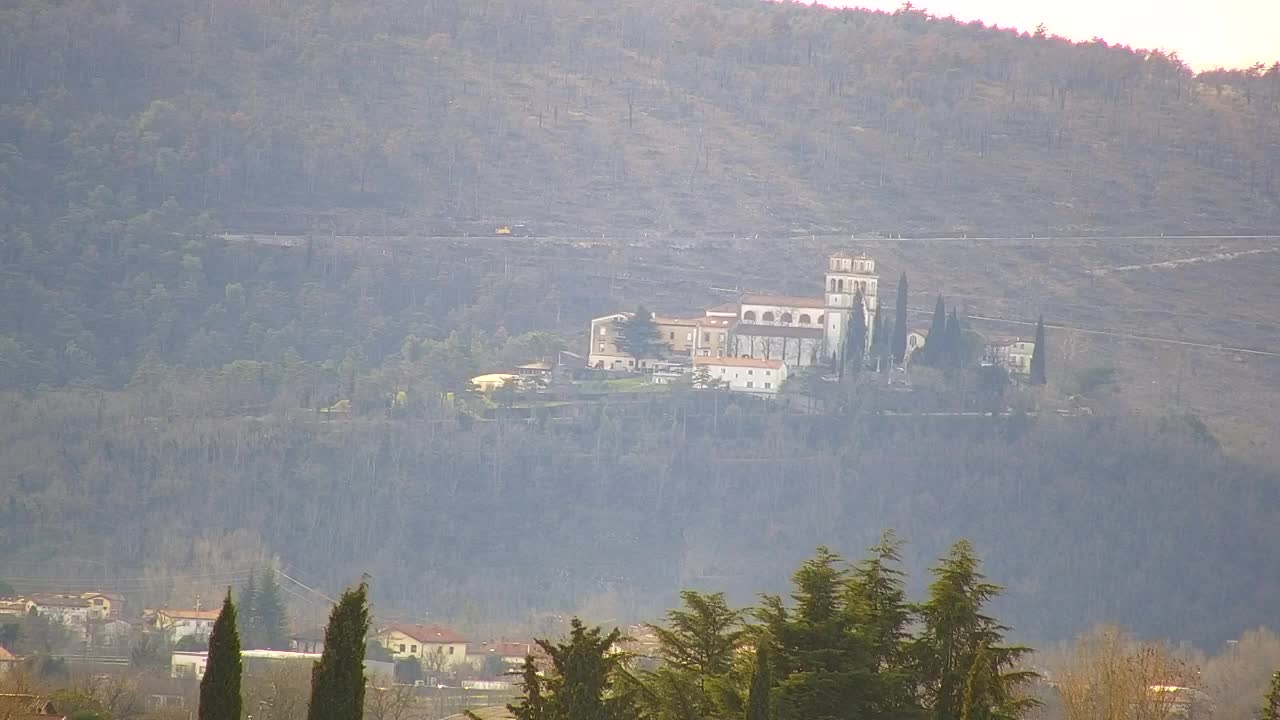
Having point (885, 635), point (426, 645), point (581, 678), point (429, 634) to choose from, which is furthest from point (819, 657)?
point (429, 634)

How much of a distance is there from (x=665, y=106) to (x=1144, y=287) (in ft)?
139

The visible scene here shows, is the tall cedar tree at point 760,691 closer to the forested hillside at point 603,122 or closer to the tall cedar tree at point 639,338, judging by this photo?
the tall cedar tree at point 639,338

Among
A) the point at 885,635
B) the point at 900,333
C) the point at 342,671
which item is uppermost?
the point at 900,333

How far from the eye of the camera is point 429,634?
65750 mm

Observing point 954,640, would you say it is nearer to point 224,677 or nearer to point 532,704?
point 532,704

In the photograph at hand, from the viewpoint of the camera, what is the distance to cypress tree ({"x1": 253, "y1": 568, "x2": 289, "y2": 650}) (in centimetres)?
6266

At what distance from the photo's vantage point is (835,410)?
104 meters

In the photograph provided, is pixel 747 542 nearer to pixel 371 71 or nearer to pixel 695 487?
pixel 695 487

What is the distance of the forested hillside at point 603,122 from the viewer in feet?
463

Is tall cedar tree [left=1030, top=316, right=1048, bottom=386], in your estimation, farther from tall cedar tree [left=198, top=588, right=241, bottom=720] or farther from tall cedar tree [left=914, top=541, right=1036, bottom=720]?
tall cedar tree [left=198, top=588, right=241, bottom=720]

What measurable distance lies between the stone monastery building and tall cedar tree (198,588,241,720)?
8119 centimetres

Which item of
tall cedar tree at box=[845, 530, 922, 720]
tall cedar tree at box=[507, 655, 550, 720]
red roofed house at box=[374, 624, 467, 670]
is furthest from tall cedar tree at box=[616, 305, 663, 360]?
tall cedar tree at box=[507, 655, 550, 720]

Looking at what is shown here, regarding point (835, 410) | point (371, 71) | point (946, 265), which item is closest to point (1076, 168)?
point (946, 265)

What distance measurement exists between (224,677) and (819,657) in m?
6.56
